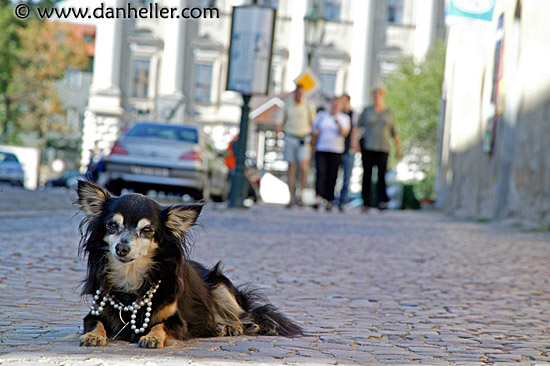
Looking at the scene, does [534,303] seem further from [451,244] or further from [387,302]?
[451,244]

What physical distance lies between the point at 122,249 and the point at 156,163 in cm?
1527

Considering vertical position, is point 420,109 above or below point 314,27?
below

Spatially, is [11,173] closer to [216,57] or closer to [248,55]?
[248,55]

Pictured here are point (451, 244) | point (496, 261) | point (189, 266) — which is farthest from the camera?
point (451, 244)

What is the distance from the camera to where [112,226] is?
4.09 meters

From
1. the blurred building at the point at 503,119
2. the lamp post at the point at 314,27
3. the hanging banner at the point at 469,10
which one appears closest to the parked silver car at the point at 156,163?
the hanging banner at the point at 469,10

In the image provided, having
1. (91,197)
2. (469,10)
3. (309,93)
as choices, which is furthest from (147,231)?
(309,93)

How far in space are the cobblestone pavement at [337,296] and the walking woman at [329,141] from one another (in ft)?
18.0

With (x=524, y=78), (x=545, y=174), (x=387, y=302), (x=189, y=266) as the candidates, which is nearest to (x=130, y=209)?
(x=189, y=266)

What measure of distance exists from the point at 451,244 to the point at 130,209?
7919mm

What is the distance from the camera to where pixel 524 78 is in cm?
1706

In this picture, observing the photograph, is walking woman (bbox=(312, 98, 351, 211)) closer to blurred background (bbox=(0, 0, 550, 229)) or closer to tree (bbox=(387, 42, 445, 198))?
blurred background (bbox=(0, 0, 550, 229))

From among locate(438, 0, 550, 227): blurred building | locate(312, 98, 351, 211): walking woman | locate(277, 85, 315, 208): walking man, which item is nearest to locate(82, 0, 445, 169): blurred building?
locate(438, 0, 550, 227): blurred building

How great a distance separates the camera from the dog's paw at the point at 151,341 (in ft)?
13.3
